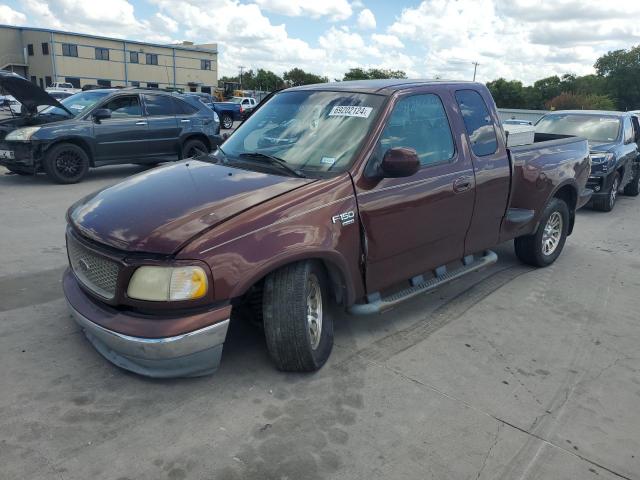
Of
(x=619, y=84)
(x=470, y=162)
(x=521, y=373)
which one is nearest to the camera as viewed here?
(x=521, y=373)

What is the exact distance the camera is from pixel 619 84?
8062 cm

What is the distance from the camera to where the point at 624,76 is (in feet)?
265

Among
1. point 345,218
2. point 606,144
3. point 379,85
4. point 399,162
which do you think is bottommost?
point 345,218

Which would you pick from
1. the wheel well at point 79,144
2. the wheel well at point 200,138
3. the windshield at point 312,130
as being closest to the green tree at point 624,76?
the wheel well at point 200,138

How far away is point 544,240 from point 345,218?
11.0 ft

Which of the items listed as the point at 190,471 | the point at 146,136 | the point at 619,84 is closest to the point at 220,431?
the point at 190,471

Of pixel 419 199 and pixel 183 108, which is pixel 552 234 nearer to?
pixel 419 199

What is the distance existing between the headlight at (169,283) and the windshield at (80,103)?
8.07 m

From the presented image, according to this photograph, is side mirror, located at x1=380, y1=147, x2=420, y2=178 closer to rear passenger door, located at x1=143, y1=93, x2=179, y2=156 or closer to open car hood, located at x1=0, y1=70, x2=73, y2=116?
open car hood, located at x1=0, y1=70, x2=73, y2=116

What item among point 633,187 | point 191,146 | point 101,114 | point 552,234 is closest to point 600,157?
point 633,187

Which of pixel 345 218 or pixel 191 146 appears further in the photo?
pixel 191 146

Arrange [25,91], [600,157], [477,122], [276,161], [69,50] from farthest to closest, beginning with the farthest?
[69,50], [600,157], [25,91], [477,122], [276,161]

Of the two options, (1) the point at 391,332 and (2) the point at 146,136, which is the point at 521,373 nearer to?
(1) the point at 391,332

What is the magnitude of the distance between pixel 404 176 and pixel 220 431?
2.04 metres
